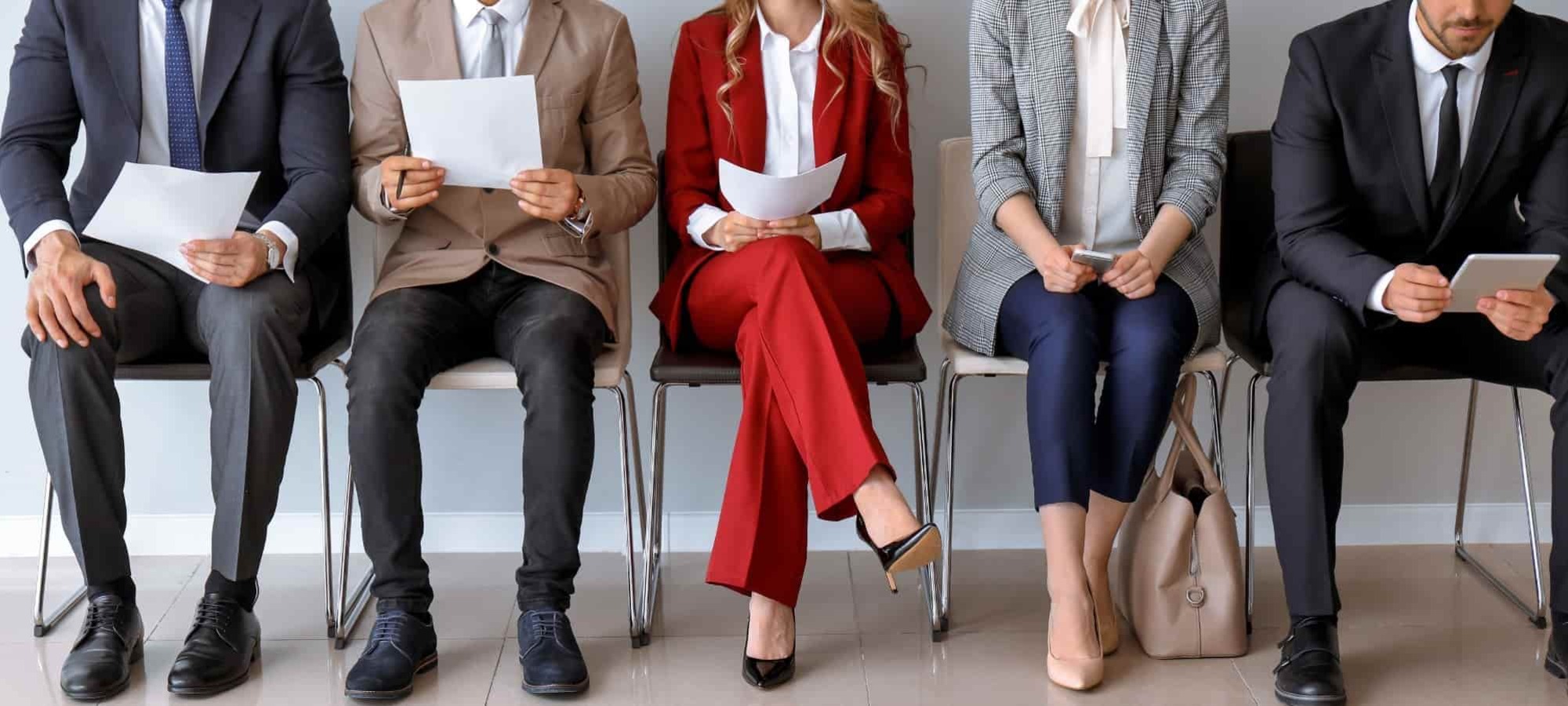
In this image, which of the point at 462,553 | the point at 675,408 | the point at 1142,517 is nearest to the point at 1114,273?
the point at 1142,517

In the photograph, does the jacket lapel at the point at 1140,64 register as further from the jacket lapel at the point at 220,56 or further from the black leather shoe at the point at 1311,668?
the jacket lapel at the point at 220,56

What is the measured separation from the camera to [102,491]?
7.59 feet

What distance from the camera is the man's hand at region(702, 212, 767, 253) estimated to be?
2482 mm

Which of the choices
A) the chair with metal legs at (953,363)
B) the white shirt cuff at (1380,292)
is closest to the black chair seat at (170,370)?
the chair with metal legs at (953,363)

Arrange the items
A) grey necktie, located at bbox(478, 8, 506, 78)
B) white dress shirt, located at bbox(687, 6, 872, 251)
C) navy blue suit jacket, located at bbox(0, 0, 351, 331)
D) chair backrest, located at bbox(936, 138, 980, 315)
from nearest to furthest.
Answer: navy blue suit jacket, located at bbox(0, 0, 351, 331) → grey necktie, located at bbox(478, 8, 506, 78) → white dress shirt, located at bbox(687, 6, 872, 251) → chair backrest, located at bbox(936, 138, 980, 315)

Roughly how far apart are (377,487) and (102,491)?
1.52 ft

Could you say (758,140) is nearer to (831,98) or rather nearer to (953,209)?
(831,98)

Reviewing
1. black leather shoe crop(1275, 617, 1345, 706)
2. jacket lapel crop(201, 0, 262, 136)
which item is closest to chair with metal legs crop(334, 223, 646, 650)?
jacket lapel crop(201, 0, 262, 136)

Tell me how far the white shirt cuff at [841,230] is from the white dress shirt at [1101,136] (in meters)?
0.38

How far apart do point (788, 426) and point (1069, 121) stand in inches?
31.4

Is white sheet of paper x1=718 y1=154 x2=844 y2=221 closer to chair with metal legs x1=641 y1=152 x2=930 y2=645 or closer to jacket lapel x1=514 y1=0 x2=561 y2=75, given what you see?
chair with metal legs x1=641 y1=152 x2=930 y2=645

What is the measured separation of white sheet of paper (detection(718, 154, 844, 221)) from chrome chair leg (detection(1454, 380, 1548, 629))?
1.39m

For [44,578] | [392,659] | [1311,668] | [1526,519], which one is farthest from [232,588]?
[1526,519]

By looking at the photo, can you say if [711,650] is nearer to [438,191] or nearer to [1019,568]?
[1019,568]
